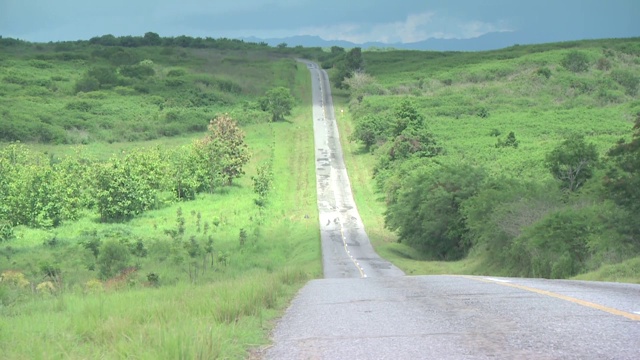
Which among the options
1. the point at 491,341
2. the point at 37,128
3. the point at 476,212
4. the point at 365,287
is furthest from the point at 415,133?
the point at 491,341

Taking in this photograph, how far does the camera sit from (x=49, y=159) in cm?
6819

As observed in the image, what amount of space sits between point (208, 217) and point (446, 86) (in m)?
76.9

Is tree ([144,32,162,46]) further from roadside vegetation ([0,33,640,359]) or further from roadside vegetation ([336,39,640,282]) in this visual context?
roadside vegetation ([336,39,640,282])

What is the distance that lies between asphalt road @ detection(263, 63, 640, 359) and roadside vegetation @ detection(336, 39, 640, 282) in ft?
25.5

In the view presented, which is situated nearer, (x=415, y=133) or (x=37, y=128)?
(x=415, y=133)

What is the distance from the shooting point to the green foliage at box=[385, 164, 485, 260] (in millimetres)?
45344

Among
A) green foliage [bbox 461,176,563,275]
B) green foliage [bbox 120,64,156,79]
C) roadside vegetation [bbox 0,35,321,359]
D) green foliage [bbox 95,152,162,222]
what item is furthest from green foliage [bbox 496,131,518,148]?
green foliage [bbox 120,64,156,79]

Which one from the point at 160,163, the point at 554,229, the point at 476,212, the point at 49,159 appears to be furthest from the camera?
the point at 49,159

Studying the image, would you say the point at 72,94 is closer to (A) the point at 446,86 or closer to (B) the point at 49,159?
(B) the point at 49,159

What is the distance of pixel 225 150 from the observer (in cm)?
6594

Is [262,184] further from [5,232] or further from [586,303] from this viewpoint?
[586,303]

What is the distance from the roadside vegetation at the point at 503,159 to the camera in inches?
1105

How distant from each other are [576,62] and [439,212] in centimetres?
9084

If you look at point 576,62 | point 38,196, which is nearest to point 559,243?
point 38,196
